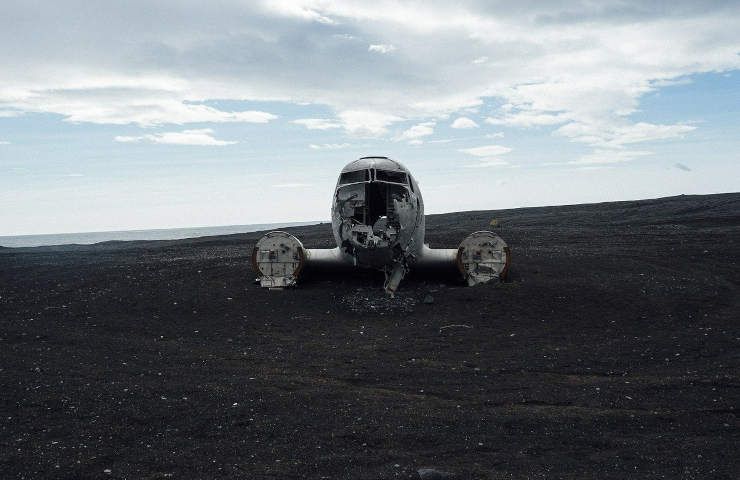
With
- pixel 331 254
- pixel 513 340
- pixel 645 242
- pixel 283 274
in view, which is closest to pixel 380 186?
pixel 331 254

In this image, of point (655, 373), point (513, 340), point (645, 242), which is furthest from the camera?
point (645, 242)

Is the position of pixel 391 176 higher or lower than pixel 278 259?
higher

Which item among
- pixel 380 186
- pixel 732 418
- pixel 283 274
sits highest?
pixel 380 186

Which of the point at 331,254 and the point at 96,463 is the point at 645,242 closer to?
the point at 331,254

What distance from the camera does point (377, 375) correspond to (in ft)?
34.5

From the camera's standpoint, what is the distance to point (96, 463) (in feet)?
22.5

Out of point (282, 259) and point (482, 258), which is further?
point (282, 259)

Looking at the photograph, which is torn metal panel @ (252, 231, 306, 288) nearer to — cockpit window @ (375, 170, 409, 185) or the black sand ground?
the black sand ground

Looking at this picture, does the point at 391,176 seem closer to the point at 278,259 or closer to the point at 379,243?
the point at 379,243

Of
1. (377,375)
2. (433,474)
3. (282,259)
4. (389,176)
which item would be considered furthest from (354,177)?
(433,474)

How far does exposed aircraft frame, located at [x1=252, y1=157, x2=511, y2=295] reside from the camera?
15992 millimetres

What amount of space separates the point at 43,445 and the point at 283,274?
10.9m

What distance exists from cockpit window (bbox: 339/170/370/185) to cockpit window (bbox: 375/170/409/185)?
12.3 inches

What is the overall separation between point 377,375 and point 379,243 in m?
5.62
